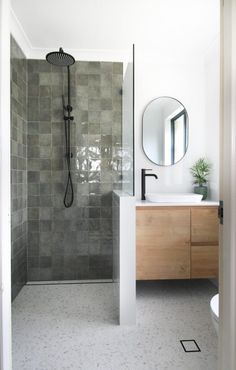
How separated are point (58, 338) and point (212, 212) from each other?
1.59m

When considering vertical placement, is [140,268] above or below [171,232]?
below

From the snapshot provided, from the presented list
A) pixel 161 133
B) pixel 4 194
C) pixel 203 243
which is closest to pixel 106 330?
pixel 203 243

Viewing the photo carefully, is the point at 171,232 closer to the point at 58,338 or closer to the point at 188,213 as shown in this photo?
the point at 188,213

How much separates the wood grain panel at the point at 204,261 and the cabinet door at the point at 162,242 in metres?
0.07

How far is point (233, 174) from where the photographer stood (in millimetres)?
845

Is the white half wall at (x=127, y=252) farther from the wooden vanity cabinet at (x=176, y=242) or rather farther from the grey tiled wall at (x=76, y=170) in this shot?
the grey tiled wall at (x=76, y=170)

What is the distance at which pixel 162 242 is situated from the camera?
234 cm

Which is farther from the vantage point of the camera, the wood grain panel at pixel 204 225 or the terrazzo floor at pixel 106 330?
the wood grain panel at pixel 204 225

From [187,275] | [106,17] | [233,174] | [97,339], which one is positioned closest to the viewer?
[233,174]

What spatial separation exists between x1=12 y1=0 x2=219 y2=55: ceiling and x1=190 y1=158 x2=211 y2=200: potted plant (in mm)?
1199

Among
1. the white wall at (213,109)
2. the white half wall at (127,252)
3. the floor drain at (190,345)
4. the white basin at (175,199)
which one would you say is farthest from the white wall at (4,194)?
the white wall at (213,109)

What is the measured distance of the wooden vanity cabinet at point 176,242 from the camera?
233cm

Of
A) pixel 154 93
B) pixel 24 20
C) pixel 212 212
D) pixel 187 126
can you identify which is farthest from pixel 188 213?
pixel 24 20

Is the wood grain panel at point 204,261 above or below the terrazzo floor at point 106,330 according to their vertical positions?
above
